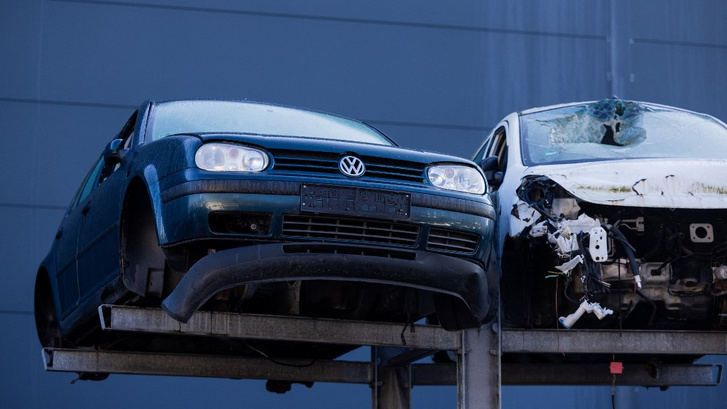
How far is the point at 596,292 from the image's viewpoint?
6.04 meters

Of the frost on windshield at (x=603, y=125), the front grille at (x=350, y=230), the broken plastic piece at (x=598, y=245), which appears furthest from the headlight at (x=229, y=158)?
the frost on windshield at (x=603, y=125)

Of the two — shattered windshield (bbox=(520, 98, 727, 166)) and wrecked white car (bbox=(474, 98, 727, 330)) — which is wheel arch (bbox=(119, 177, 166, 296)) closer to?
wrecked white car (bbox=(474, 98, 727, 330))

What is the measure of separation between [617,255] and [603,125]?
1.28 m

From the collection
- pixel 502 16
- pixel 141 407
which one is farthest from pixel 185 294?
pixel 502 16

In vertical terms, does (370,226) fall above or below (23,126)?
below

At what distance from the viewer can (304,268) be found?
5.03 meters

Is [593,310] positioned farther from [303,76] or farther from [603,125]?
[303,76]

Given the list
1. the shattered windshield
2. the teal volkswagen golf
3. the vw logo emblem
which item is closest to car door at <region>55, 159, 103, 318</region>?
the teal volkswagen golf

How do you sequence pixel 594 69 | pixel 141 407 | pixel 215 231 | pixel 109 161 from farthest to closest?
pixel 594 69
pixel 141 407
pixel 109 161
pixel 215 231

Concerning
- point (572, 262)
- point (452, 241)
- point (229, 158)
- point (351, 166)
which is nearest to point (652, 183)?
point (572, 262)

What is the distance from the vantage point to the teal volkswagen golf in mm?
5000

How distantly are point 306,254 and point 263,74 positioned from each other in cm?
797

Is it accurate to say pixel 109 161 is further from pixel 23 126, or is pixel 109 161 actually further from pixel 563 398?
pixel 563 398

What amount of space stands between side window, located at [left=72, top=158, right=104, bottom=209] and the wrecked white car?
2.40 metres
